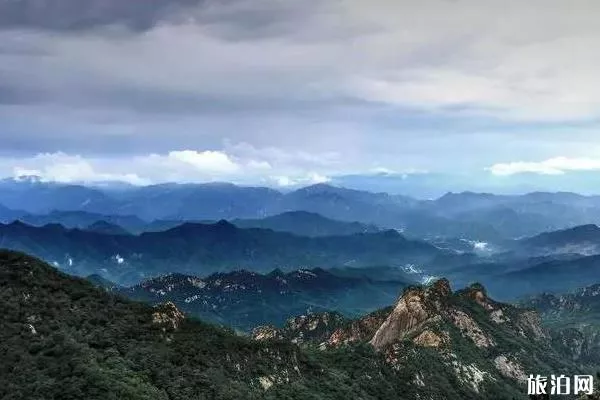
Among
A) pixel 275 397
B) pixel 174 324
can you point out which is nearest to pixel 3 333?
pixel 174 324

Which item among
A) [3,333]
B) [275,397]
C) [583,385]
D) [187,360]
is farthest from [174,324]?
[583,385]

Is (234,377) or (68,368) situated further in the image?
(234,377)

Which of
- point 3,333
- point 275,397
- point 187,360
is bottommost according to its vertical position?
point 275,397

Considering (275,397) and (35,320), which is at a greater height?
(35,320)

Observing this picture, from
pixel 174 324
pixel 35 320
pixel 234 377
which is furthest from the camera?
pixel 174 324

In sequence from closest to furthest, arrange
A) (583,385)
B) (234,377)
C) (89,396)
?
(89,396) < (583,385) < (234,377)

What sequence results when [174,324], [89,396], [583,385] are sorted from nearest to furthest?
[89,396] < [583,385] < [174,324]

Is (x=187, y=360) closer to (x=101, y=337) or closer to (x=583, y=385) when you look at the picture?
(x=101, y=337)

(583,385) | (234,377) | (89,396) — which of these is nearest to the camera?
(89,396)

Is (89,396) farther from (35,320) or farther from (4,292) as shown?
(4,292)
